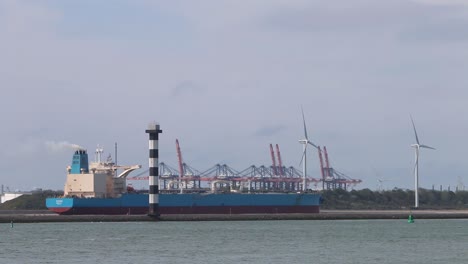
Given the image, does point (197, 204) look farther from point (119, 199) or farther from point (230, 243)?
point (230, 243)

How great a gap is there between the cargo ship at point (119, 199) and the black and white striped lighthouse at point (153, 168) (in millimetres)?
5776

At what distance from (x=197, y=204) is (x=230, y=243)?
46.6 meters

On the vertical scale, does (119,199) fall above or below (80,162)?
below

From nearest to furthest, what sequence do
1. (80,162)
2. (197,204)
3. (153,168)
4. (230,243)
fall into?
(230,243) → (153,168) → (80,162) → (197,204)

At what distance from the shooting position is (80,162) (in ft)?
380

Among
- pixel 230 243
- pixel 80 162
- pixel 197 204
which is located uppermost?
pixel 80 162

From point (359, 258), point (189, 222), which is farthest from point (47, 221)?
point (359, 258)

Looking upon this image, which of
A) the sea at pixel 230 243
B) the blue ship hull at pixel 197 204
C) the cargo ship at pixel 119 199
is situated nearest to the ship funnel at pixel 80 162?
the cargo ship at pixel 119 199

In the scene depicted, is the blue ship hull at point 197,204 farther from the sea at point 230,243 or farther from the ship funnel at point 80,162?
the sea at point 230,243

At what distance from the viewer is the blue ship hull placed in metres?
113

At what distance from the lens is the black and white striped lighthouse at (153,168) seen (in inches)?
4213

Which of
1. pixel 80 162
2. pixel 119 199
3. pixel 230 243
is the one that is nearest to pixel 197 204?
pixel 119 199

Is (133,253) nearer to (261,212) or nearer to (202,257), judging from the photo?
(202,257)

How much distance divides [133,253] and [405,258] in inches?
578
